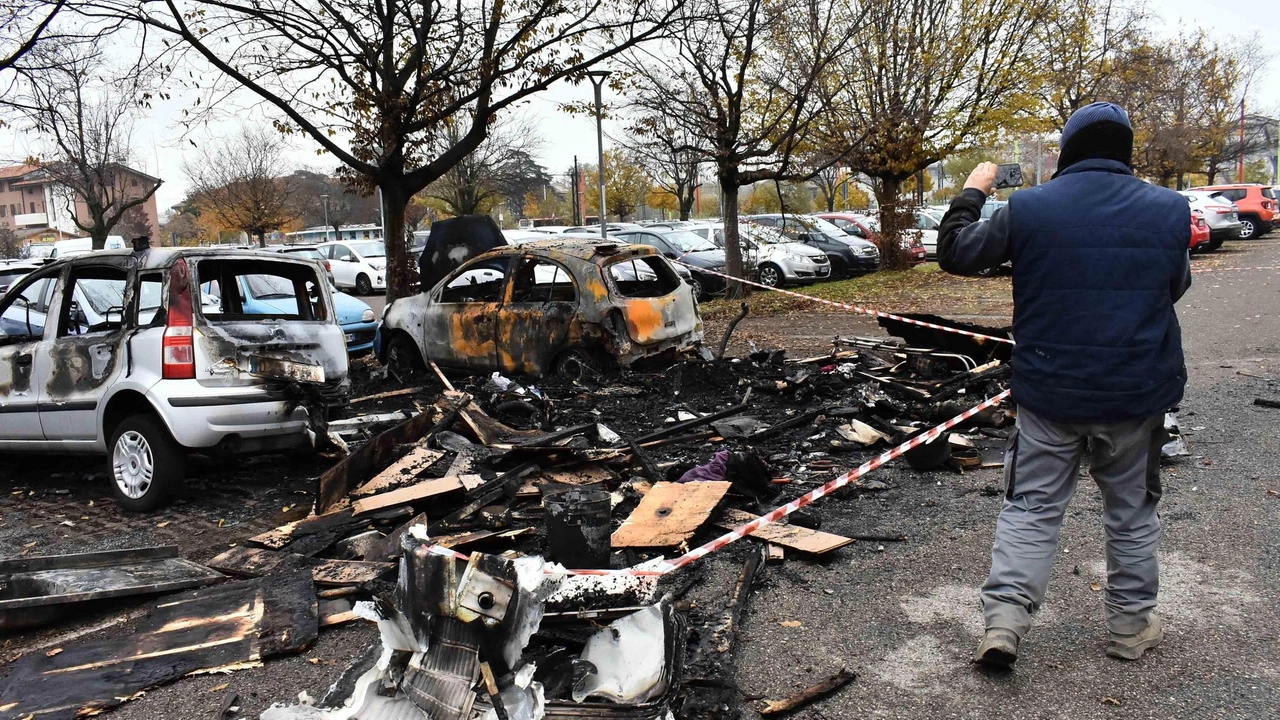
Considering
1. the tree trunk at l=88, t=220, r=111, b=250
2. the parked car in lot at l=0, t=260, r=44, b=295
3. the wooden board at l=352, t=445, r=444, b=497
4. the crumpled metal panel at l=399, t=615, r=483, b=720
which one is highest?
the tree trunk at l=88, t=220, r=111, b=250

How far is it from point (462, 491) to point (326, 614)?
1.54 meters

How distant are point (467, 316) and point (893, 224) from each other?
16332 millimetres

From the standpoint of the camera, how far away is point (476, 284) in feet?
33.4

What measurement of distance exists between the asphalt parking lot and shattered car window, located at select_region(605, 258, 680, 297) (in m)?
3.63

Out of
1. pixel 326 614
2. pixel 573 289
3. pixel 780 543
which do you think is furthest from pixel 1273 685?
pixel 573 289

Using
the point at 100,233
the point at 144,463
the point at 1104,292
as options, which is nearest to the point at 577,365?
the point at 144,463

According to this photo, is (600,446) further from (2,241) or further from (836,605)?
(2,241)

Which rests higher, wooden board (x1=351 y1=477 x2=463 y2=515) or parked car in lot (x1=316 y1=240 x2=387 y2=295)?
parked car in lot (x1=316 y1=240 x2=387 y2=295)

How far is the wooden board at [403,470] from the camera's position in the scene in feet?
19.8

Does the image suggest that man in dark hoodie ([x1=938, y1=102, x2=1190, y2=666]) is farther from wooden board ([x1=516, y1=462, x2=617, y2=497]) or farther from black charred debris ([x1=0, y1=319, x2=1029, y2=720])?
wooden board ([x1=516, y1=462, x2=617, y2=497])

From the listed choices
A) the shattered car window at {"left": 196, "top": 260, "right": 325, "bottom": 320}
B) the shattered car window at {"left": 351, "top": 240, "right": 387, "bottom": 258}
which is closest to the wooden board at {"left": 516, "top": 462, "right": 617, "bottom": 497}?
the shattered car window at {"left": 196, "top": 260, "right": 325, "bottom": 320}

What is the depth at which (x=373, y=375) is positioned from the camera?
1081 centimetres

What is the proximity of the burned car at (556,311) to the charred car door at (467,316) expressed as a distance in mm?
11

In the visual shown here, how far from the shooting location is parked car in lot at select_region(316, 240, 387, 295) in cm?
2742
